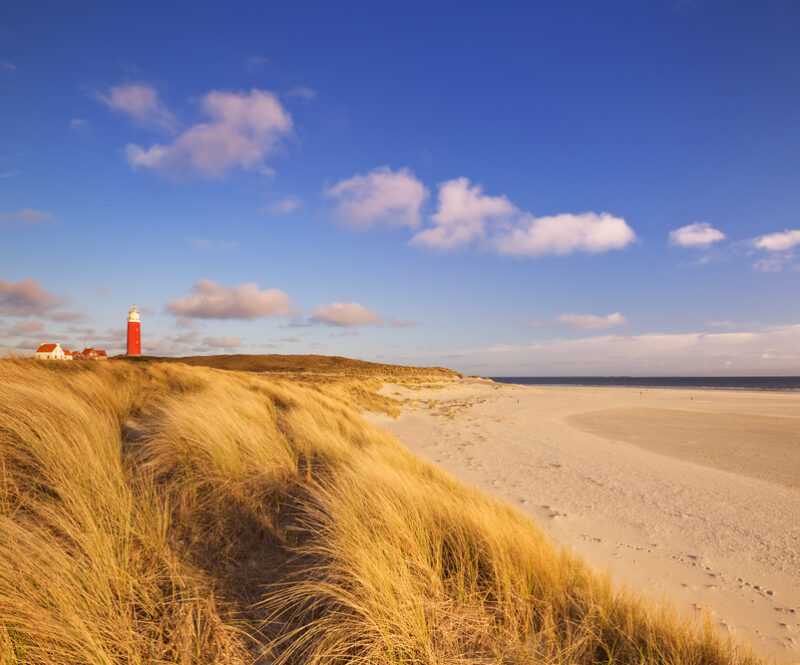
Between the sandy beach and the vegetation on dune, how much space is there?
0.90 metres

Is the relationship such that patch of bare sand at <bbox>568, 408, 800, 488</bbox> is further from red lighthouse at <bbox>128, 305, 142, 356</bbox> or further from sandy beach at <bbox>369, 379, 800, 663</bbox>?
red lighthouse at <bbox>128, 305, 142, 356</bbox>

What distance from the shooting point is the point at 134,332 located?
44.0 m

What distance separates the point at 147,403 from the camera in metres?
7.16

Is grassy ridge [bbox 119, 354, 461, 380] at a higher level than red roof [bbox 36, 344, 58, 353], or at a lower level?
lower

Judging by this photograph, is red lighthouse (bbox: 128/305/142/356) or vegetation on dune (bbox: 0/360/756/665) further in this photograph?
red lighthouse (bbox: 128/305/142/356)

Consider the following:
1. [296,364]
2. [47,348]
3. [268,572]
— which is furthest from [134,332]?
[268,572]

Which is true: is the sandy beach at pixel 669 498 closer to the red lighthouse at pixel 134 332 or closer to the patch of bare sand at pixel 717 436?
the patch of bare sand at pixel 717 436

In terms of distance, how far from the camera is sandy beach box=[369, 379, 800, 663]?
342cm

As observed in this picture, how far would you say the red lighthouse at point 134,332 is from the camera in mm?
43812

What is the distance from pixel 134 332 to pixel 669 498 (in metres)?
50.7

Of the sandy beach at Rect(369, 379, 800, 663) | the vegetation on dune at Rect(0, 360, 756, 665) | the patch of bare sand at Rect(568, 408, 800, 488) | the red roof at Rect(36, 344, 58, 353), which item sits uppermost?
the red roof at Rect(36, 344, 58, 353)

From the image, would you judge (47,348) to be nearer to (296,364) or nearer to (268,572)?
(296,364)

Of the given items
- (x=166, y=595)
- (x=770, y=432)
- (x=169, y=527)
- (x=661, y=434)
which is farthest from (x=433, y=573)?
(x=770, y=432)

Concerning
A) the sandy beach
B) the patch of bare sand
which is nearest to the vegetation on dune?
the sandy beach
